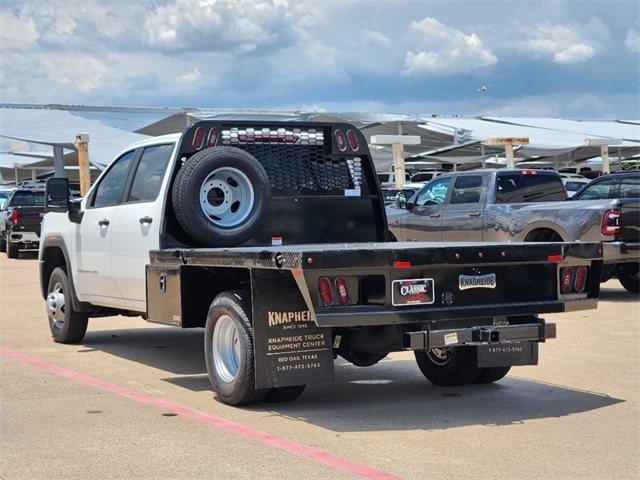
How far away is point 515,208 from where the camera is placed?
49.7 ft

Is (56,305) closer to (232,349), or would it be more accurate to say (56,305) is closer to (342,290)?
(232,349)

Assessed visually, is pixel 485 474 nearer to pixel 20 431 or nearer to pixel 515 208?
pixel 20 431

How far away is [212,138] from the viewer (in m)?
8.50

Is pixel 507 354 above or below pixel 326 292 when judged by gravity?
below

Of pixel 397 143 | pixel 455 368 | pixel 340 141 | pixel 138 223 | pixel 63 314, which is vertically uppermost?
pixel 397 143

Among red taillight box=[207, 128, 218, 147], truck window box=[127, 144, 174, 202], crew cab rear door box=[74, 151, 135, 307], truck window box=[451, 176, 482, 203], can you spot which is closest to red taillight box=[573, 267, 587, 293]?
red taillight box=[207, 128, 218, 147]

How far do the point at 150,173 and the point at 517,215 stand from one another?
25.0 feet

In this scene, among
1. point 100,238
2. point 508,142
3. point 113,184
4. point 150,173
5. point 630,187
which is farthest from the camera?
point 508,142

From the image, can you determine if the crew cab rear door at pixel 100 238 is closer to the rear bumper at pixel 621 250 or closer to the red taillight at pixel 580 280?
the red taillight at pixel 580 280

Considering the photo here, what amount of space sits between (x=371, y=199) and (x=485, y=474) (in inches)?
164

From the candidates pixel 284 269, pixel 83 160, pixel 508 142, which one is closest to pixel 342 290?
pixel 284 269

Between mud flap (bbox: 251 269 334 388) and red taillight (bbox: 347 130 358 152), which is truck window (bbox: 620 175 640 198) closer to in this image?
red taillight (bbox: 347 130 358 152)

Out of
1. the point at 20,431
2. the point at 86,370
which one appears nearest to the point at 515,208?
the point at 86,370

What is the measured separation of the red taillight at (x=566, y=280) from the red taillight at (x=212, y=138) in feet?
10.3
